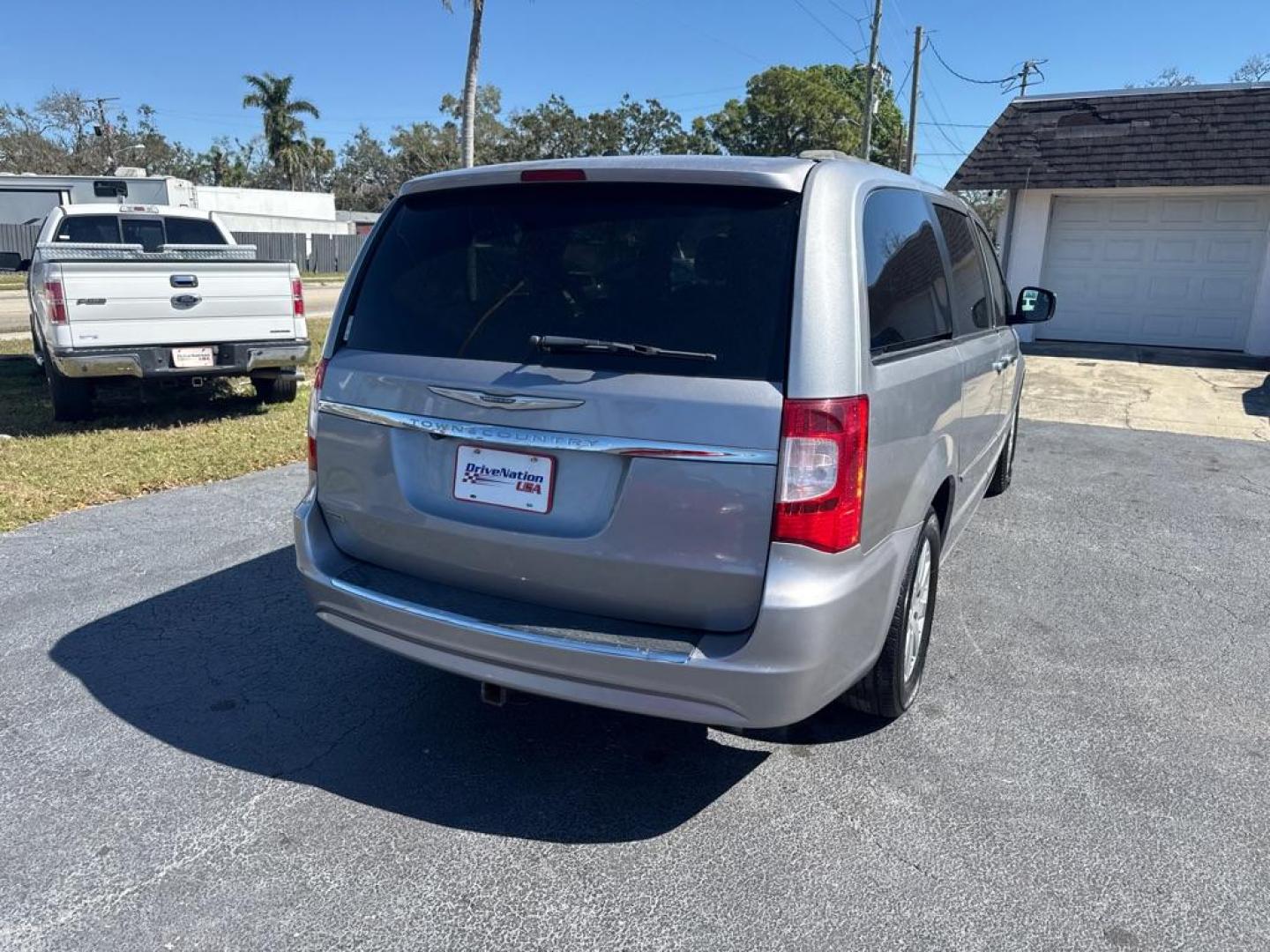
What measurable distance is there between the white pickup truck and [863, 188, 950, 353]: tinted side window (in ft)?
20.6

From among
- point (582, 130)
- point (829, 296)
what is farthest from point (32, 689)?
point (582, 130)

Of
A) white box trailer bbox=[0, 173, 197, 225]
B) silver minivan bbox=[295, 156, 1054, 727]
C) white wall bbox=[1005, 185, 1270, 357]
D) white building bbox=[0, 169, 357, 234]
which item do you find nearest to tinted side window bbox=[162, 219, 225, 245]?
white building bbox=[0, 169, 357, 234]

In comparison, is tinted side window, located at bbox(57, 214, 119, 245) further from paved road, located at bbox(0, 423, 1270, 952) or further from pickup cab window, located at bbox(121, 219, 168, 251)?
paved road, located at bbox(0, 423, 1270, 952)

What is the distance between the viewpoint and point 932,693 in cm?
360

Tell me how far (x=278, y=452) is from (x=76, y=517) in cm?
185

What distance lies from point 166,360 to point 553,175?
236 inches

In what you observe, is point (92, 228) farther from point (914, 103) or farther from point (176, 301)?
point (914, 103)

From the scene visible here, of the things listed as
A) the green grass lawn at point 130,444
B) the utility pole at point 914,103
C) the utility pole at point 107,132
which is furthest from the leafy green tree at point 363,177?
the green grass lawn at point 130,444

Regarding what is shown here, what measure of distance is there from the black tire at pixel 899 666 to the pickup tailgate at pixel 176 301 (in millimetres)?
6576

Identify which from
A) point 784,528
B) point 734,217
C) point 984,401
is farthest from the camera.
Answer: point 984,401

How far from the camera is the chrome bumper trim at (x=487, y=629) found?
2.46 metres

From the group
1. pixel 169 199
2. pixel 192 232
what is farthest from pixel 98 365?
pixel 169 199

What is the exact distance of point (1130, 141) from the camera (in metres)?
14.9

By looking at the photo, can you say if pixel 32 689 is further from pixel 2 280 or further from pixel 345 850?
pixel 2 280
